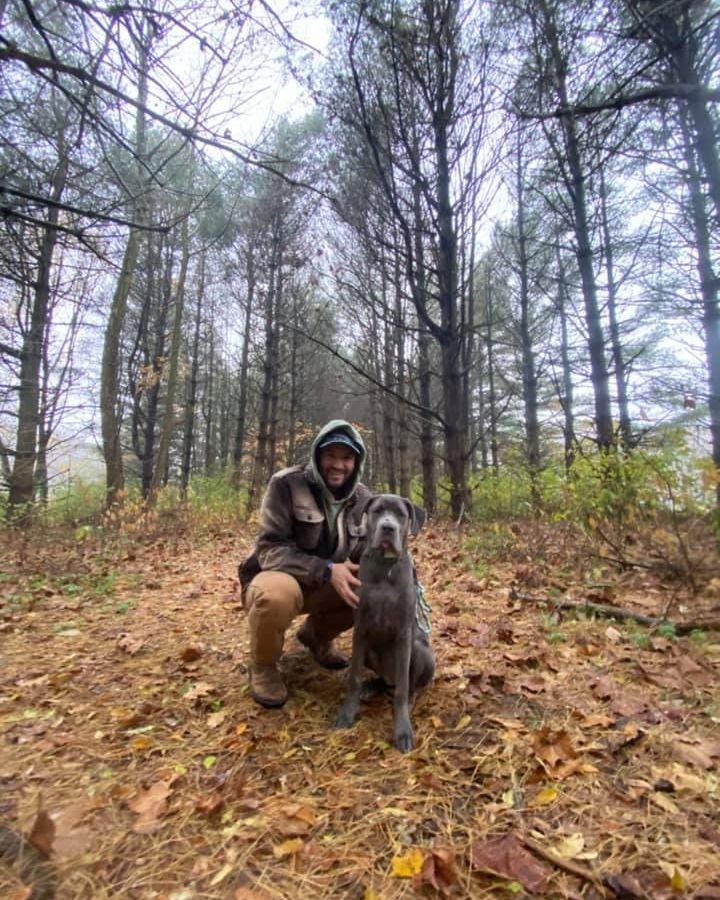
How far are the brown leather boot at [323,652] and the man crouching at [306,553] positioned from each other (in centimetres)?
17

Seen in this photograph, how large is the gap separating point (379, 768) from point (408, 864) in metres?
0.64

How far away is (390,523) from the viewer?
2904mm

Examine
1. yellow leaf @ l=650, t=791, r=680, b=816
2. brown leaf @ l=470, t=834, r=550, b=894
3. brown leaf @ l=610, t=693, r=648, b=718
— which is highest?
brown leaf @ l=610, t=693, r=648, b=718

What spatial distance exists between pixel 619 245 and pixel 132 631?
11336mm

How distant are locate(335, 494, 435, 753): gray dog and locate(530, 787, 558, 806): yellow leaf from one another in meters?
0.75

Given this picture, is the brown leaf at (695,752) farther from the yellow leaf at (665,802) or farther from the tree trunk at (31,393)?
the tree trunk at (31,393)

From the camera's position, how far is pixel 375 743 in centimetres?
271

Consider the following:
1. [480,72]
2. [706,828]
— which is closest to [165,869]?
[706,828]

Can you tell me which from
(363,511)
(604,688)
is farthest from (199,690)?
(604,688)

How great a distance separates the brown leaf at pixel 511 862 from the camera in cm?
176

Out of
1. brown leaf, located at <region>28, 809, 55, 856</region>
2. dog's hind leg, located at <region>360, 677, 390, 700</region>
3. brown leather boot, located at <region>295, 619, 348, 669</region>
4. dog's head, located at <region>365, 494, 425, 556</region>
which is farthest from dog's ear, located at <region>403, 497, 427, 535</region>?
brown leaf, located at <region>28, 809, 55, 856</region>

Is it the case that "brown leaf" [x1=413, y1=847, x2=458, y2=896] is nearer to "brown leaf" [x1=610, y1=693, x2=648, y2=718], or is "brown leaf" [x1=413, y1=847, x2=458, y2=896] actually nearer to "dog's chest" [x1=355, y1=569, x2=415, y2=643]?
"dog's chest" [x1=355, y1=569, x2=415, y2=643]

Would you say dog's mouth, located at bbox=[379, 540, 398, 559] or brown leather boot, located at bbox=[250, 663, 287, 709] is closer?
dog's mouth, located at bbox=[379, 540, 398, 559]

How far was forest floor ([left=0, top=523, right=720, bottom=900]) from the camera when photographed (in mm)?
1821
